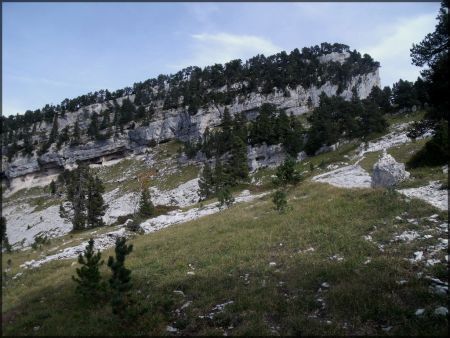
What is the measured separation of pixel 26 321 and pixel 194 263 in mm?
10567

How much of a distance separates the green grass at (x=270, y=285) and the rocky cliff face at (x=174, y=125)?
13540 centimetres

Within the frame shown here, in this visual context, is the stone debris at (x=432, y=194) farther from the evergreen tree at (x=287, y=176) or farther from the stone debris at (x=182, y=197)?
the stone debris at (x=182, y=197)

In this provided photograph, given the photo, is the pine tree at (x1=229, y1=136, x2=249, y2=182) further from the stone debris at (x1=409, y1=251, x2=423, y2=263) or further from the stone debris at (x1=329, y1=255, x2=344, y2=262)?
the stone debris at (x1=409, y1=251, x2=423, y2=263)

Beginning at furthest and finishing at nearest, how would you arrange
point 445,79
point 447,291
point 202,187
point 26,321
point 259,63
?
point 259,63, point 202,187, point 445,79, point 447,291, point 26,321

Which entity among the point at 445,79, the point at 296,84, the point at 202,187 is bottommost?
the point at 202,187

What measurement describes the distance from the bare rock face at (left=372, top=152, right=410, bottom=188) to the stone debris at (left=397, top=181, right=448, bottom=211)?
3.43 m

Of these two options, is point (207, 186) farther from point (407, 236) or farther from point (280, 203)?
point (407, 236)

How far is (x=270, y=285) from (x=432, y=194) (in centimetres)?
1440

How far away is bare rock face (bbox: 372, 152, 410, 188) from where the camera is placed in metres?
29.7

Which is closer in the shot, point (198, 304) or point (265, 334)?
point (265, 334)

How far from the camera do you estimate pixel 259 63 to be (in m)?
180

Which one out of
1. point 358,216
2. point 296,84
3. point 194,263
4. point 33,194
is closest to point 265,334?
point 194,263

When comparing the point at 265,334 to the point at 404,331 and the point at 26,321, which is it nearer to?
the point at 404,331

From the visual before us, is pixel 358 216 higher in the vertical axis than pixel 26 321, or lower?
lower
